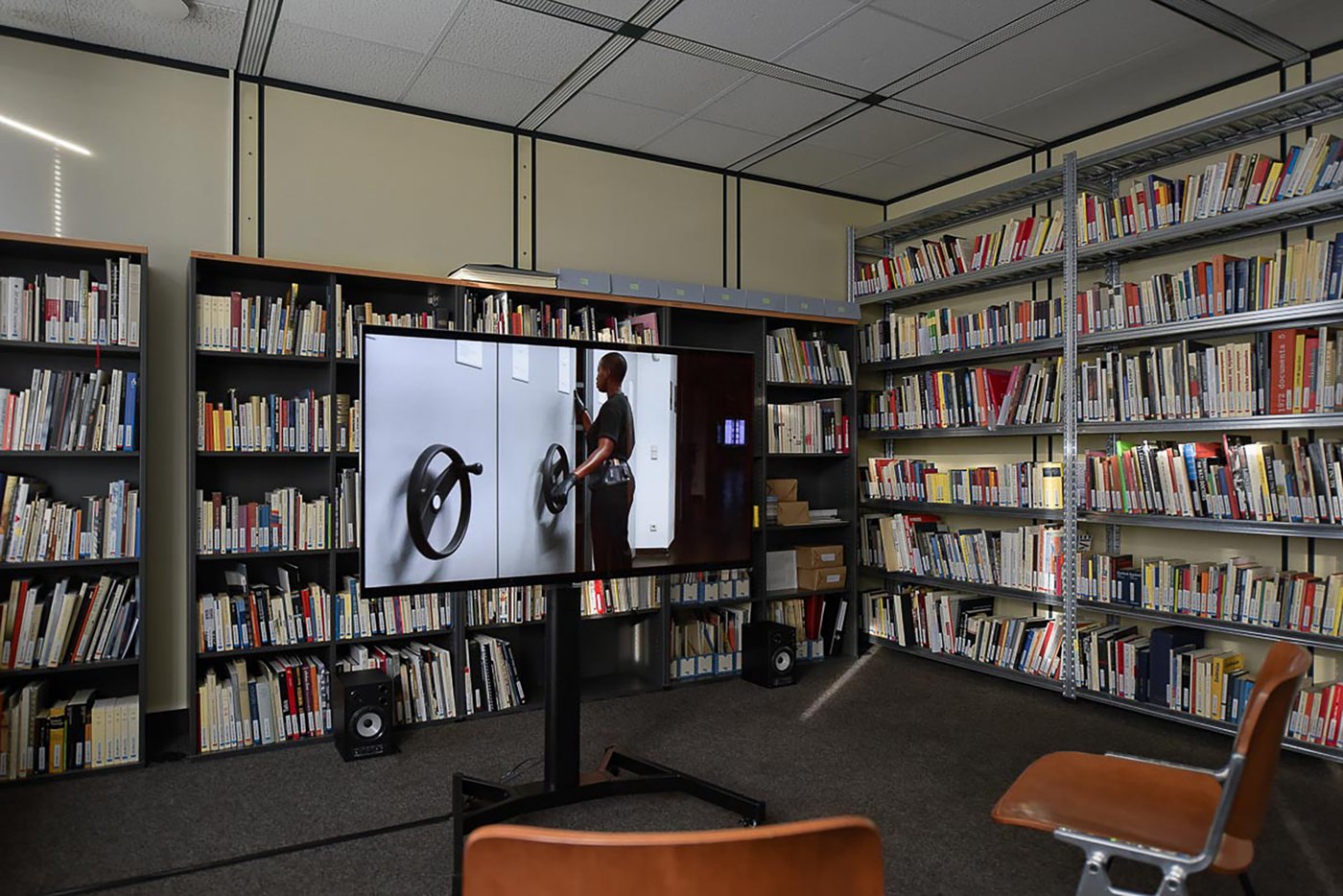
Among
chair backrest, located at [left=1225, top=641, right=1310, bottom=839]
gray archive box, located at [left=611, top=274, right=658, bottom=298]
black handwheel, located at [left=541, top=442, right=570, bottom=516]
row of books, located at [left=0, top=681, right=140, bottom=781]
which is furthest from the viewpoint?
gray archive box, located at [left=611, top=274, right=658, bottom=298]

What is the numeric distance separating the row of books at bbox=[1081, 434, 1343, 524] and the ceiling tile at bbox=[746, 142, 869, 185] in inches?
85.0

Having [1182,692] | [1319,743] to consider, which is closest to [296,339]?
[1182,692]

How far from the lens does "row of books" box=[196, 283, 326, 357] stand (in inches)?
133

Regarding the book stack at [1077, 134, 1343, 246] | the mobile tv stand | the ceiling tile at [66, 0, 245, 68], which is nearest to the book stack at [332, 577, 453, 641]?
the mobile tv stand

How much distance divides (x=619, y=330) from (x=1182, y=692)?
3087mm

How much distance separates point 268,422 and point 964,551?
3590 mm

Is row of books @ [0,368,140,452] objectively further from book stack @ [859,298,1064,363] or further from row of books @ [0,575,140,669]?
book stack @ [859,298,1064,363]

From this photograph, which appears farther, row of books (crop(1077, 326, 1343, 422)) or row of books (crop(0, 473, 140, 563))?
row of books (crop(1077, 326, 1343, 422))

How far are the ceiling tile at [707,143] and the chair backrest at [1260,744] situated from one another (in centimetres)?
363

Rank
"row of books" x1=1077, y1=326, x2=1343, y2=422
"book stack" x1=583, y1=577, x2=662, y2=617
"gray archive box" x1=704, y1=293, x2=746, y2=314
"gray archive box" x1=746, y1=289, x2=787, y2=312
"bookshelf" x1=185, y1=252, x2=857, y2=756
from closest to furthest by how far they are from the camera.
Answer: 1. "row of books" x1=1077, y1=326, x2=1343, y2=422
2. "bookshelf" x1=185, y1=252, x2=857, y2=756
3. "book stack" x1=583, y1=577, x2=662, y2=617
4. "gray archive box" x1=704, y1=293, x2=746, y2=314
5. "gray archive box" x1=746, y1=289, x2=787, y2=312

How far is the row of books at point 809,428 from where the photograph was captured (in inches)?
186

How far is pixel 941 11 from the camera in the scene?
315cm

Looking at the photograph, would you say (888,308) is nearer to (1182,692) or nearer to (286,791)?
(1182,692)

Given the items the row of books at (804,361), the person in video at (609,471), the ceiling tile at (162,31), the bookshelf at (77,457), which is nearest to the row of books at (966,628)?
the row of books at (804,361)
